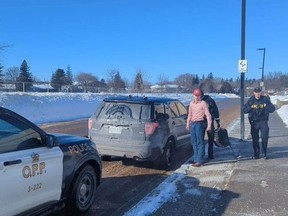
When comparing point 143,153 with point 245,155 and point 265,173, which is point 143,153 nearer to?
point 265,173

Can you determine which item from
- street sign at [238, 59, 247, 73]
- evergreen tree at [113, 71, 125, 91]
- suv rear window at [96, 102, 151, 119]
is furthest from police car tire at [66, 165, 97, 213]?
evergreen tree at [113, 71, 125, 91]

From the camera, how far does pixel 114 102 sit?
8930mm

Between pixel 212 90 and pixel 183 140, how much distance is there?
5391 inches

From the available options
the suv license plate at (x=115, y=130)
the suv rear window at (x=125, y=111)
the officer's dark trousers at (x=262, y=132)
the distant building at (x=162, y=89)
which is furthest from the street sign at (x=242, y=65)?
the distant building at (x=162, y=89)

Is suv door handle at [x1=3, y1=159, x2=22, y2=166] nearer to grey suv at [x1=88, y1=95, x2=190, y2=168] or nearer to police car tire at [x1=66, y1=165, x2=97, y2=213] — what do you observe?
police car tire at [x1=66, y1=165, x2=97, y2=213]

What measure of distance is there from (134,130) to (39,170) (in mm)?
4050

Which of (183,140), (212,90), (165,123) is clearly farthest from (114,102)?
(212,90)

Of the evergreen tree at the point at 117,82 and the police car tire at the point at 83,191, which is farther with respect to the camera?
the evergreen tree at the point at 117,82

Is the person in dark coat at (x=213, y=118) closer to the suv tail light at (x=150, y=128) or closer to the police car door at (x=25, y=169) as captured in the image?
the suv tail light at (x=150, y=128)

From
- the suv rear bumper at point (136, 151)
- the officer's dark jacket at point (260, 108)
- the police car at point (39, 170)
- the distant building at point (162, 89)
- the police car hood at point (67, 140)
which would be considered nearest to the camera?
the police car at point (39, 170)

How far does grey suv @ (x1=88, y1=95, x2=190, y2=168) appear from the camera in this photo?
845 centimetres

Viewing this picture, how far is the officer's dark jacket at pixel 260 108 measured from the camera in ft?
32.7

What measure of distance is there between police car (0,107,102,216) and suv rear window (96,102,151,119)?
9.23 feet

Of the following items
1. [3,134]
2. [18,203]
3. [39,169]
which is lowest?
[18,203]
